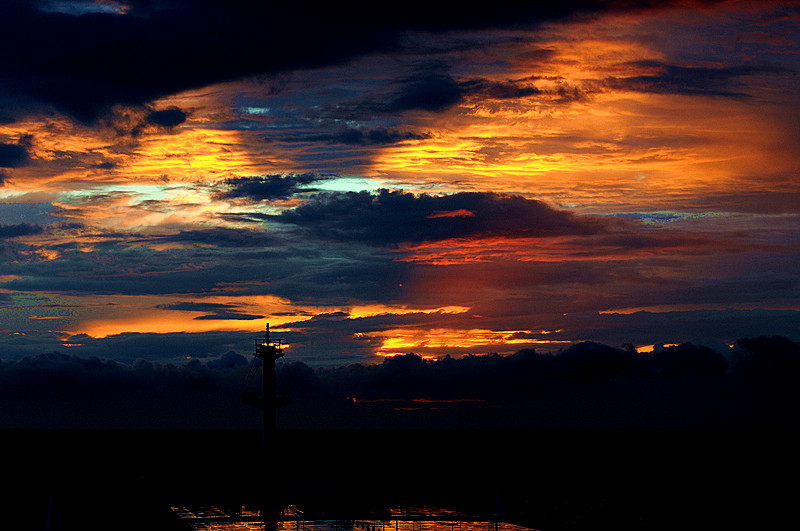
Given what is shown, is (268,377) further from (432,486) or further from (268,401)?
(432,486)

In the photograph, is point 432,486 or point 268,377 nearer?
point 268,377

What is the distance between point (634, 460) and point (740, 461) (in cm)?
2043

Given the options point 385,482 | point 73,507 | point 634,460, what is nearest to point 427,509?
point 73,507

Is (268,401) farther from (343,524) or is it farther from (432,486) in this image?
(432,486)

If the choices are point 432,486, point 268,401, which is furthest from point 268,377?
point 432,486

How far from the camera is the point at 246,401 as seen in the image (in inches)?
2040

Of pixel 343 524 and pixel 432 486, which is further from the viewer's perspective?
pixel 432 486

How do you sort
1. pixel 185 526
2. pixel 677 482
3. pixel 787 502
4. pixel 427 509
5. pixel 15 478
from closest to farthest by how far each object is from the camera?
pixel 185 526, pixel 427 509, pixel 787 502, pixel 15 478, pixel 677 482

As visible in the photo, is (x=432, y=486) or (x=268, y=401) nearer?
(x=268, y=401)

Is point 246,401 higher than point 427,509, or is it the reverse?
point 246,401

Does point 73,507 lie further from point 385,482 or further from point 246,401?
point 385,482

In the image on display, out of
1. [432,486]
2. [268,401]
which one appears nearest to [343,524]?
[268,401]

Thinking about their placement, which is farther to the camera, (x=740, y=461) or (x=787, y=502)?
(x=740, y=461)

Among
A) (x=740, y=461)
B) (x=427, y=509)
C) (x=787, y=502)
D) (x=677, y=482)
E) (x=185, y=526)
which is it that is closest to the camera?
(x=185, y=526)
